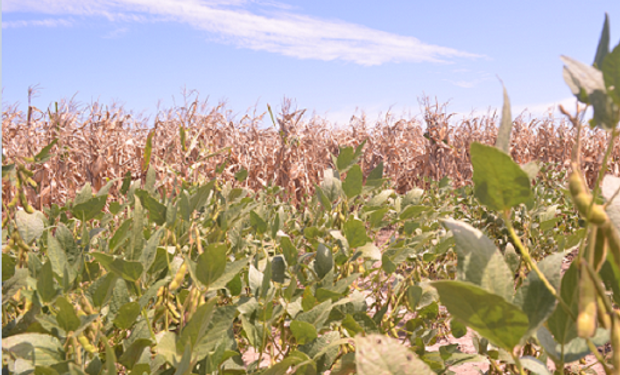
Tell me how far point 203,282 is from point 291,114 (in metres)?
5.72

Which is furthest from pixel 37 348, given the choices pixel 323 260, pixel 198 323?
pixel 323 260


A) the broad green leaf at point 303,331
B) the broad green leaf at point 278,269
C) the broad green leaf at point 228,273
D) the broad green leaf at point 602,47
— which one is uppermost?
the broad green leaf at point 602,47

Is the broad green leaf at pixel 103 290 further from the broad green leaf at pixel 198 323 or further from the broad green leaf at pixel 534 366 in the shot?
the broad green leaf at pixel 534 366

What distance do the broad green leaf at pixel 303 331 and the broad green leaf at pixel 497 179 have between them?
435 millimetres

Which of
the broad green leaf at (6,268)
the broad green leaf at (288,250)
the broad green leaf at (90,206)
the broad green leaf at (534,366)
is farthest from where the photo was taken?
the broad green leaf at (90,206)

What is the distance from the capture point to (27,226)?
0.94 metres

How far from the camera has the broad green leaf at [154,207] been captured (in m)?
1.00

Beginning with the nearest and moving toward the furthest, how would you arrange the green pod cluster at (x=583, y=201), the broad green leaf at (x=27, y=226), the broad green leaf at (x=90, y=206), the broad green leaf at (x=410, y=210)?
the green pod cluster at (x=583, y=201)
the broad green leaf at (x=27, y=226)
the broad green leaf at (x=90, y=206)
the broad green leaf at (x=410, y=210)

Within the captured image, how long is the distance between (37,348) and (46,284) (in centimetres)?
10

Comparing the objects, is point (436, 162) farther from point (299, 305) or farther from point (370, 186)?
point (299, 305)

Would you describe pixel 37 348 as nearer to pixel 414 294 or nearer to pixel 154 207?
pixel 154 207

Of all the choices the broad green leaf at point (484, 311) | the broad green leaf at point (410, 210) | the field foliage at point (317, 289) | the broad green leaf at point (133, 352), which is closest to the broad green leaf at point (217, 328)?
the field foliage at point (317, 289)

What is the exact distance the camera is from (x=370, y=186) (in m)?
1.44

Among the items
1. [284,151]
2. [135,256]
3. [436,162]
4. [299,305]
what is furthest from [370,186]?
[436,162]
